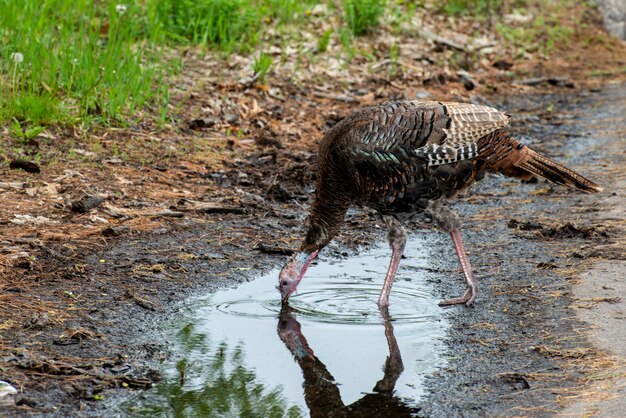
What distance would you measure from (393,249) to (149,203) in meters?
2.13

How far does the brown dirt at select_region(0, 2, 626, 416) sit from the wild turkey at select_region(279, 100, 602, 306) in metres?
0.85

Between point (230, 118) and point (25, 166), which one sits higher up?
point (230, 118)

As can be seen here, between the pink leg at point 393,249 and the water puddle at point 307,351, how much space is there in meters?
0.08

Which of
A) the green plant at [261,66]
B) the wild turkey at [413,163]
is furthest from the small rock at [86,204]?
the green plant at [261,66]

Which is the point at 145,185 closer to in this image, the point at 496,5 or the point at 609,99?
the point at 609,99

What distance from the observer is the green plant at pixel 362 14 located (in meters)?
11.7

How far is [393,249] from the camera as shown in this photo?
598 cm

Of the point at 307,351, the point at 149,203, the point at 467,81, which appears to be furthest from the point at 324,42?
the point at 307,351

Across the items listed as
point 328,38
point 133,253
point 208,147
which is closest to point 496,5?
point 328,38

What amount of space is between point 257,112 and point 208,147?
104 centimetres

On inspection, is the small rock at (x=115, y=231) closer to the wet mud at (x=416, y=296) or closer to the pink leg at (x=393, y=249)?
the wet mud at (x=416, y=296)

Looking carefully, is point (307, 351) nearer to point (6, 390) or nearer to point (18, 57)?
point (6, 390)

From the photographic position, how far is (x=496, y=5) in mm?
13875

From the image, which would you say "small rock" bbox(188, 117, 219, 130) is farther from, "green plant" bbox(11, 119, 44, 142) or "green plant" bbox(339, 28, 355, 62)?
"green plant" bbox(339, 28, 355, 62)
